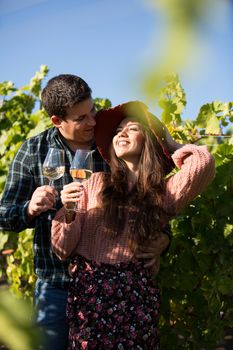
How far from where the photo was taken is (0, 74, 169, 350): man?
2.37 meters

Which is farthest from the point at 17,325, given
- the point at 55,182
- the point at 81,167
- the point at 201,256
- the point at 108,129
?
the point at 201,256

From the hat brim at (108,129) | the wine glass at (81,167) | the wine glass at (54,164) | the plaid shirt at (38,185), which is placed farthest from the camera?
the plaid shirt at (38,185)

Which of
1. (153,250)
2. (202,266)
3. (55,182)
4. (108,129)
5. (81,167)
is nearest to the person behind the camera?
(81,167)

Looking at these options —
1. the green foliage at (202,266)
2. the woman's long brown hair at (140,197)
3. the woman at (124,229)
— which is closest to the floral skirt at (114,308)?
the woman at (124,229)

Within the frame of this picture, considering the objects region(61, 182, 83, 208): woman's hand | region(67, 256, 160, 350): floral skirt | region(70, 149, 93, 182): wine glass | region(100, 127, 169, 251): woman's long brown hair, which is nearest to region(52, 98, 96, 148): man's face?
region(100, 127, 169, 251): woman's long brown hair

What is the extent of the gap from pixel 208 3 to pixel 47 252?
2240 millimetres

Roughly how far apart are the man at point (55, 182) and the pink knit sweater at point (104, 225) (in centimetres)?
19

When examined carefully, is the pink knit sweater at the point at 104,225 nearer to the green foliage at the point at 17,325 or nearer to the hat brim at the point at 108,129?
the hat brim at the point at 108,129

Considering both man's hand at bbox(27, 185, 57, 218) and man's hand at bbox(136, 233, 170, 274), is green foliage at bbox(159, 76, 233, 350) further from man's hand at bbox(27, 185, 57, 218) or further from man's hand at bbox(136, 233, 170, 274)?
man's hand at bbox(27, 185, 57, 218)

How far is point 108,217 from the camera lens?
221 centimetres

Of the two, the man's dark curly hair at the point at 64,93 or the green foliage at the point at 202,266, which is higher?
the man's dark curly hair at the point at 64,93

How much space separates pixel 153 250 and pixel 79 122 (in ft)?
2.12

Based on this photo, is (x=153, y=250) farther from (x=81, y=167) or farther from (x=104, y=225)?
(x=81, y=167)

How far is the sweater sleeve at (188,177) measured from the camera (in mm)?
2133
